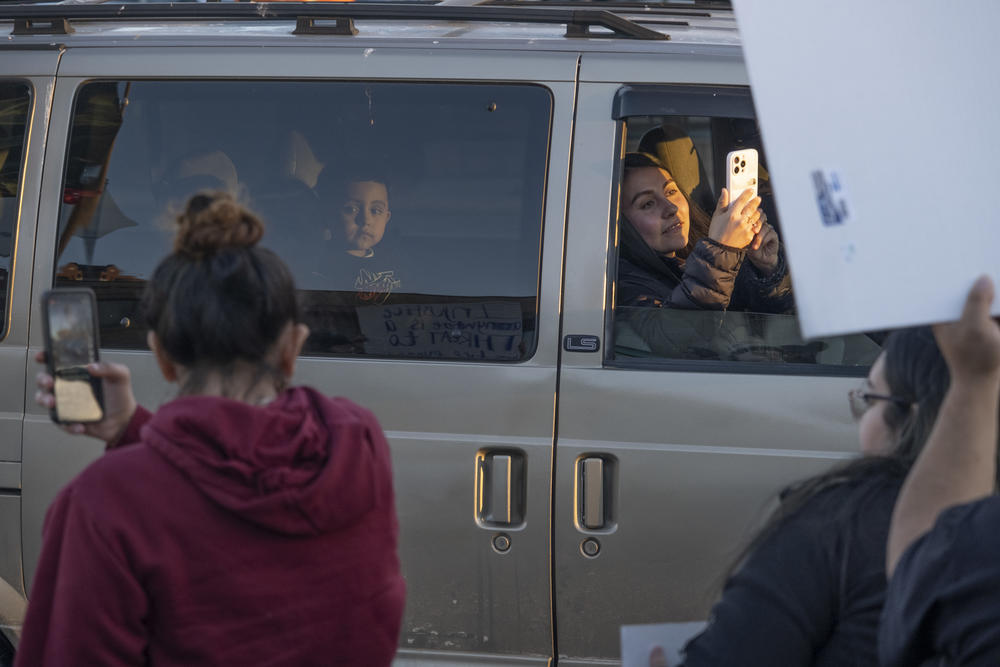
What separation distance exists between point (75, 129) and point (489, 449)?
155cm

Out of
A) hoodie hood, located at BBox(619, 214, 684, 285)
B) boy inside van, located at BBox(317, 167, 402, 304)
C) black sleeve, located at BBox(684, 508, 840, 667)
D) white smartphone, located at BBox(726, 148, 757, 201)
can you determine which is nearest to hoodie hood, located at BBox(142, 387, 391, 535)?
black sleeve, located at BBox(684, 508, 840, 667)

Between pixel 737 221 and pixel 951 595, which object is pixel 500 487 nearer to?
pixel 737 221

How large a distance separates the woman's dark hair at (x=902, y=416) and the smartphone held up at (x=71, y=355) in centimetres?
101

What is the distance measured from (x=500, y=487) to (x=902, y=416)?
1531 millimetres

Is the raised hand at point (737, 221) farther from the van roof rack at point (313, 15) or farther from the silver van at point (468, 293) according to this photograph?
the van roof rack at point (313, 15)

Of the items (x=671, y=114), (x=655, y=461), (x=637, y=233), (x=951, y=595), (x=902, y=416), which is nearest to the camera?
(x=951, y=595)

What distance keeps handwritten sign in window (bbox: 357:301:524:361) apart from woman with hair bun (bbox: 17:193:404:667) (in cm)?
131

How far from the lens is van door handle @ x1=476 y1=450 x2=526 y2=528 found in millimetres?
2865

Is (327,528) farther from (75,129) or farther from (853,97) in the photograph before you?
(75,129)

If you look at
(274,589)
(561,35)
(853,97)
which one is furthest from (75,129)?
(853,97)

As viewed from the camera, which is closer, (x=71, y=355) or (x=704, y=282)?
(x=71, y=355)

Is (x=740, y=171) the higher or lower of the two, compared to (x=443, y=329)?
higher

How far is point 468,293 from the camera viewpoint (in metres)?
2.95

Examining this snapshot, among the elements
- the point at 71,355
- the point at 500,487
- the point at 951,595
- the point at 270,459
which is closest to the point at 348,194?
the point at 500,487
